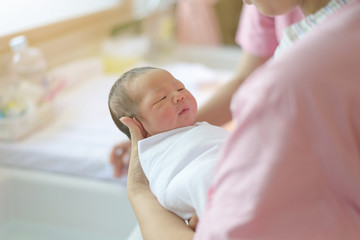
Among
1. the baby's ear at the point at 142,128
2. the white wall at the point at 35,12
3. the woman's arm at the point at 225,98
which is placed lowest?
the woman's arm at the point at 225,98

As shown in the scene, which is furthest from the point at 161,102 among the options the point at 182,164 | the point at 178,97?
the point at 182,164

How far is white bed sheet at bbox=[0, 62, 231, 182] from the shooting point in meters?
1.18

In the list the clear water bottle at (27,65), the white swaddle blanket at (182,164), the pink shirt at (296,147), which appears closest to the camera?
the pink shirt at (296,147)

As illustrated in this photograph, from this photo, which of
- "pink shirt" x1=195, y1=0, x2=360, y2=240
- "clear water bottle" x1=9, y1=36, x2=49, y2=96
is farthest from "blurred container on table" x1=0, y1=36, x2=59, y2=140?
"pink shirt" x1=195, y1=0, x2=360, y2=240

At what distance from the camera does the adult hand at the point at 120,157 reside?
1104 millimetres

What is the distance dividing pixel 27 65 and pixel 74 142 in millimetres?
358

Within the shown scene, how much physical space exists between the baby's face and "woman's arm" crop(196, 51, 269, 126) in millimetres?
112

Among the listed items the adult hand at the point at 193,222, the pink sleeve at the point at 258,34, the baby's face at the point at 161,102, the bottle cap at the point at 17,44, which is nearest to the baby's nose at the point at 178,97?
the baby's face at the point at 161,102

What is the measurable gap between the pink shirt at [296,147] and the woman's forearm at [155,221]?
0.14m

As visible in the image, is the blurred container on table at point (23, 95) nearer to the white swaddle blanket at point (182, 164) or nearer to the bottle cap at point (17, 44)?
the bottle cap at point (17, 44)

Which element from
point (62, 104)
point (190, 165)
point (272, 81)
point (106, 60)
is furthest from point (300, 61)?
point (106, 60)

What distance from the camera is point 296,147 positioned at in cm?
48

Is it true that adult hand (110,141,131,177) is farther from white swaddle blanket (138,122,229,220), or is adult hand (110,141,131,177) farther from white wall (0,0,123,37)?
white wall (0,0,123,37)

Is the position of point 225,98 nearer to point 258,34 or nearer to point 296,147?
point 258,34
